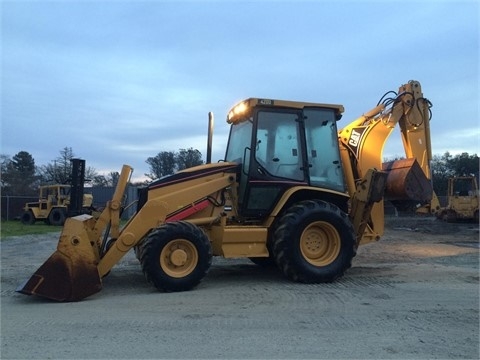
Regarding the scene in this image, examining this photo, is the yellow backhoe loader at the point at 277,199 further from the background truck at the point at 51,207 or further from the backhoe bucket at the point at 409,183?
the background truck at the point at 51,207

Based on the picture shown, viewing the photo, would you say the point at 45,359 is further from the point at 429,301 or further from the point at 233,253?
the point at 429,301

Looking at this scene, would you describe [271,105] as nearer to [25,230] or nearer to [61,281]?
[61,281]

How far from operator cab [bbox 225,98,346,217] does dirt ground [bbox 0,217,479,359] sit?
5.36 ft

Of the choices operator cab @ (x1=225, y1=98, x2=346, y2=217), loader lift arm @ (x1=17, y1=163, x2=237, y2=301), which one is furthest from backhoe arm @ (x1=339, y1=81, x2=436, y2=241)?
loader lift arm @ (x1=17, y1=163, x2=237, y2=301)

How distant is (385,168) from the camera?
9484mm

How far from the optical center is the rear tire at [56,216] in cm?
2961

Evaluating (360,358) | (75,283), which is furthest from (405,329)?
(75,283)

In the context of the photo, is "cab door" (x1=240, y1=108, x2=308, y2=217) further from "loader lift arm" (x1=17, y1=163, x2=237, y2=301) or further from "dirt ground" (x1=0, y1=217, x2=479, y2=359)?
"dirt ground" (x1=0, y1=217, x2=479, y2=359)

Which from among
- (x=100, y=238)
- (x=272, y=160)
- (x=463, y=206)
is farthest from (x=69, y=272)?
(x=463, y=206)

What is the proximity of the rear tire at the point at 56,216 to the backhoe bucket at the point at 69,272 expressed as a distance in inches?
945

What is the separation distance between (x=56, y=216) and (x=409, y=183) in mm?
25706

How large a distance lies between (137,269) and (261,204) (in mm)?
3200

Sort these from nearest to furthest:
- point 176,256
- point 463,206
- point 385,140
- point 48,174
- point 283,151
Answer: point 176,256 → point 283,151 → point 385,140 → point 463,206 → point 48,174

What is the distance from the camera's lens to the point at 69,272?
688cm
